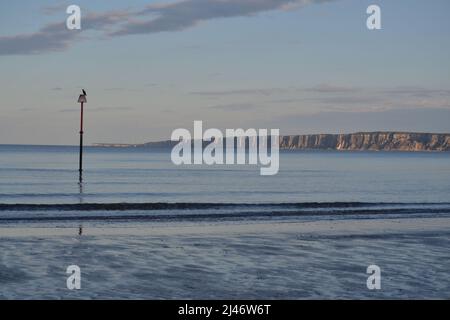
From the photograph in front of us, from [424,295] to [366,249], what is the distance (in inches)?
208

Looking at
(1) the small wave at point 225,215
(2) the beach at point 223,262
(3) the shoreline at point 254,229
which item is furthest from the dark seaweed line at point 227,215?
(2) the beach at point 223,262

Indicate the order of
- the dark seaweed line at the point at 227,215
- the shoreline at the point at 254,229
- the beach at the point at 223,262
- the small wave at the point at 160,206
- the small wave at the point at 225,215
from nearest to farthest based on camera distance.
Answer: the beach at the point at 223,262 < the shoreline at the point at 254,229 < the dark seaweed line at the point at 227,215 < the small wave at the point at 225,215 < the small wave at the point at 160,206

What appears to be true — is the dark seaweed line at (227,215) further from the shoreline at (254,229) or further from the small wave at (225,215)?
the shoreline at (254,229)

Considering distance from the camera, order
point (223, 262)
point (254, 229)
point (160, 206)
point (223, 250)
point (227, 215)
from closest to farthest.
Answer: point (223, 262), point (223, 250), point (254, 229), point (227, 215), point (160, 206)

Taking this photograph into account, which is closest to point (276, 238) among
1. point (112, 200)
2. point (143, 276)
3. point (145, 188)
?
point (143, 276)

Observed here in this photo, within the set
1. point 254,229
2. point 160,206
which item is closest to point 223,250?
point 254,229

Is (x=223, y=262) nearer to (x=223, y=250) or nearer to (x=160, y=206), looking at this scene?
(x=223, y=250)

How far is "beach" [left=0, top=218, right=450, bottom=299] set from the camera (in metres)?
10.5

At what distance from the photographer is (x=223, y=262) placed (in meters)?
13.4

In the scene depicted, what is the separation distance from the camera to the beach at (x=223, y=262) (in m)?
10.5

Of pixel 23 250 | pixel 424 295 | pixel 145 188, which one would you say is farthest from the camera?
pixel 145 188

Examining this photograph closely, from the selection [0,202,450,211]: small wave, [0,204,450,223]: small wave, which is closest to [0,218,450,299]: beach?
[0,204,450,223]: small wave
